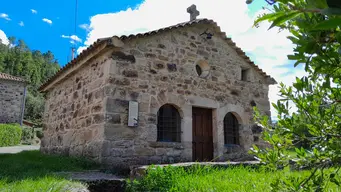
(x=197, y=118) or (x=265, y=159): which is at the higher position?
(x=197, y=118)

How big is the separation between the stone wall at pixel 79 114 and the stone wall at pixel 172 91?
0.37 meters

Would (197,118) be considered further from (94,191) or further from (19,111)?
(19,111)

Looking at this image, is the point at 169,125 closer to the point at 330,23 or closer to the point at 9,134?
the point at 330,23

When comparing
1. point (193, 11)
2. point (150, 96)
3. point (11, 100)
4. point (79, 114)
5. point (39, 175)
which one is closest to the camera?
point (39, 175)

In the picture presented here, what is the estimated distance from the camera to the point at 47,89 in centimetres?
1045

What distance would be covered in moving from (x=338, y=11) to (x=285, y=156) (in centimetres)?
112

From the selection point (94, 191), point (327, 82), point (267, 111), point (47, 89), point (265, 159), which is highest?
point (47, 89)

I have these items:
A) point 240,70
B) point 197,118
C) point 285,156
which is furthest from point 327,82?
point 240,70

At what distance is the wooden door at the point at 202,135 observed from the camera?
7.68 meters

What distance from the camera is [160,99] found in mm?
6953

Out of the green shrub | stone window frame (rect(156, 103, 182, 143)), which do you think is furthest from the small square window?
the green shrub

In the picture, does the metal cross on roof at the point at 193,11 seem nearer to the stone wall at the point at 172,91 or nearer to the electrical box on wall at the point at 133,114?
the stone wall at the point at 172,91

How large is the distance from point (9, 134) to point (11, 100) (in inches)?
160

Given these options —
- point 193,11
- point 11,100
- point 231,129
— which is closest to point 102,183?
point 231,129
